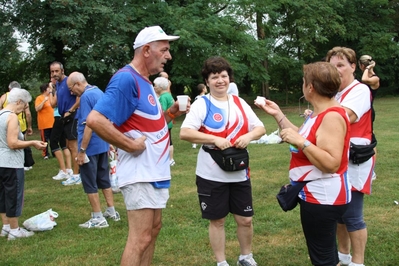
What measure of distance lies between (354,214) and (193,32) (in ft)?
57.9

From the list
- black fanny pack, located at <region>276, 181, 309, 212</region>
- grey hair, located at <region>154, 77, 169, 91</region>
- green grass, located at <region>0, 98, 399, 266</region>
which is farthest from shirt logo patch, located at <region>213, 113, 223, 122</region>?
grey hair, located at <region>154, 77, 169, 91</region>

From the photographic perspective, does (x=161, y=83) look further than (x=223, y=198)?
Yes

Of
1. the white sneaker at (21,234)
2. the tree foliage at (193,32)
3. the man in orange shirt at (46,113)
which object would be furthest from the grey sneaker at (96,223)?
the tree foliage at (193,32)

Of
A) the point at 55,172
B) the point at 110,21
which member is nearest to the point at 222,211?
the point at 55,172

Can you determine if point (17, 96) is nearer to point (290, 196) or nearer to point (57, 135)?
point (290, 196)

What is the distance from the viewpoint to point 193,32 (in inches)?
801

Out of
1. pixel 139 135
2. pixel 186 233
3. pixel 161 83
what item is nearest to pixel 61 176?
pixel 161 83

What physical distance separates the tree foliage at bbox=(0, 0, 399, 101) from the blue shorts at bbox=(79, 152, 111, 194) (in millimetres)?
12031

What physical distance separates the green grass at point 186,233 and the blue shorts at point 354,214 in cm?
64

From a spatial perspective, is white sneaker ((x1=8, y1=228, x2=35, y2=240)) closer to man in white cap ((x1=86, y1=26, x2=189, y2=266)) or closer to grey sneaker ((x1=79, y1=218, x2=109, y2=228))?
grey sneaker ((x1=79, y1=218, x2=109, y2=228))

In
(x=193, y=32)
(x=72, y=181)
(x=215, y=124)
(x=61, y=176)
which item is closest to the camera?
(x=215, y=124)

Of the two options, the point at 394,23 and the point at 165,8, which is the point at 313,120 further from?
the point at 394,23

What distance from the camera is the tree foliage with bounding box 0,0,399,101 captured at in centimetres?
1738

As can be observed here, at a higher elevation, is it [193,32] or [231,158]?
[193,32]
